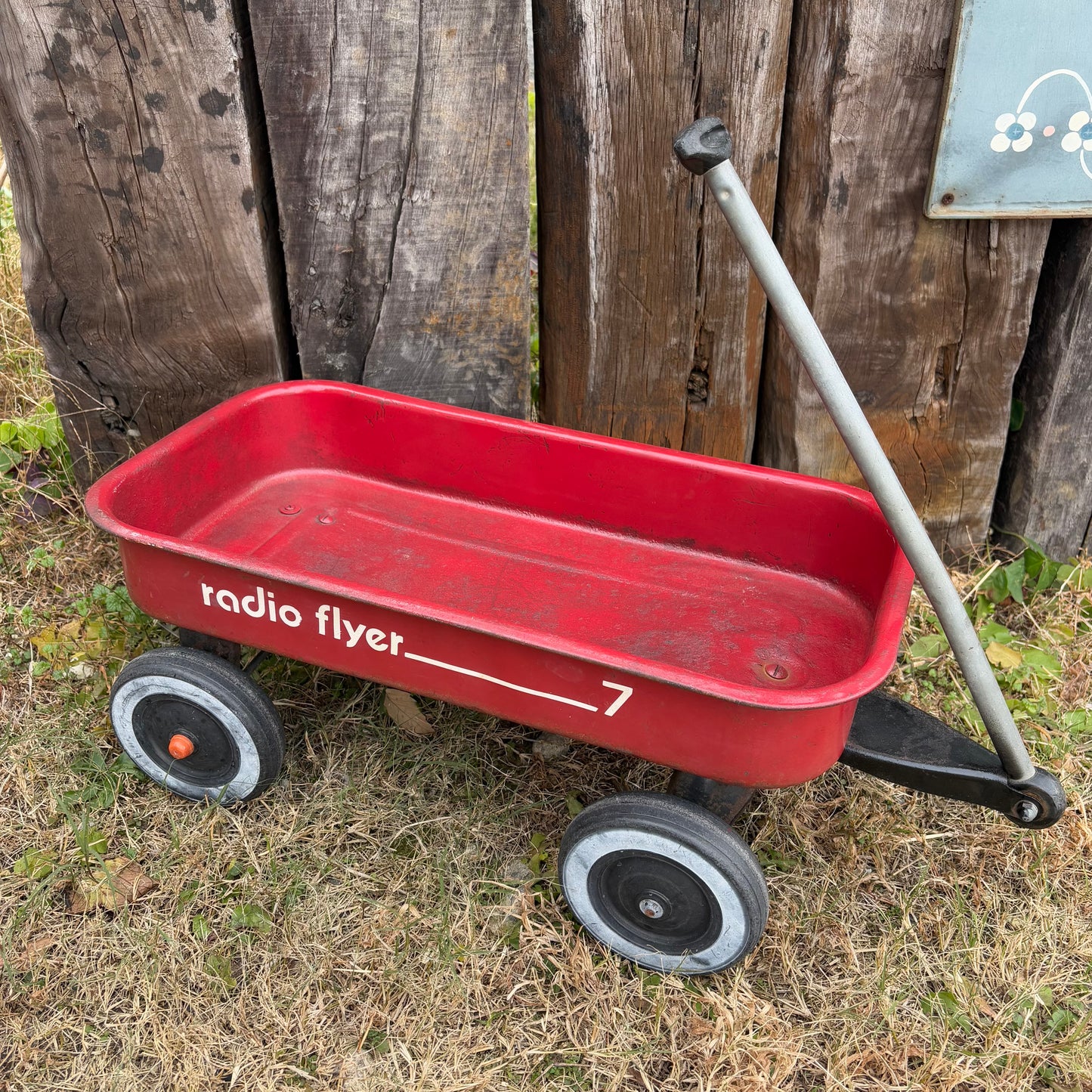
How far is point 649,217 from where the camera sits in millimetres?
2346

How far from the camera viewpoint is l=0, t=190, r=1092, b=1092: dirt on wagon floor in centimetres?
181

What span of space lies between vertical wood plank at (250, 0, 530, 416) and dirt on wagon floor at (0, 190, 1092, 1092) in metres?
0.86

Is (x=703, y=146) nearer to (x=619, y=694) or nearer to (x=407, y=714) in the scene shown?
(x=619, y=694)

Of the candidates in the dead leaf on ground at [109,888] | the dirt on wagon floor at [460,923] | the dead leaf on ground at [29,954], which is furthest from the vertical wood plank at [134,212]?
the dead leaf on ground at [29,954]

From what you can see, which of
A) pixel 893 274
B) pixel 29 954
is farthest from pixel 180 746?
pixel 893 274

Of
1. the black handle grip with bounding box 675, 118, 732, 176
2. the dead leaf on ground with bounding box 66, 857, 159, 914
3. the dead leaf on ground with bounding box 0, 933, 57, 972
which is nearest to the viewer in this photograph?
the black handle grip with bounding box 675, 118, 732, 176

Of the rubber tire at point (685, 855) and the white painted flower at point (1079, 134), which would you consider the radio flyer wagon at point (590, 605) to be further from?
the white painted flower at point (1079, 134)

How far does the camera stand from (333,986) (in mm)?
1916

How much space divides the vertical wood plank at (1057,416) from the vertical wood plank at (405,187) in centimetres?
129

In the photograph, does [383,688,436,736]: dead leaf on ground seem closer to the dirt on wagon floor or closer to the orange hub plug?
the dirt on wagon floor

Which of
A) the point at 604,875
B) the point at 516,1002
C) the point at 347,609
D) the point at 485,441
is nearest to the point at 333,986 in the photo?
the point at 516,1002

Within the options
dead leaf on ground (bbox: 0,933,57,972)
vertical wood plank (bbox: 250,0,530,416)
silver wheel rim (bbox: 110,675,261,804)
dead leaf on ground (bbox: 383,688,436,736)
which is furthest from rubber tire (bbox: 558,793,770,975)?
vertical wood plank (bbox: 250,0,530,416)

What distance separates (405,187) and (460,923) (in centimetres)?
163

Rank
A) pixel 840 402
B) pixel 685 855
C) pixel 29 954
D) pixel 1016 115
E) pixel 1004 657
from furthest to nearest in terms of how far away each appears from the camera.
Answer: pixel 1004 657 < pixel 1016 115 < pixel 29 954 < pixel 685 855 < pixel 840 402
